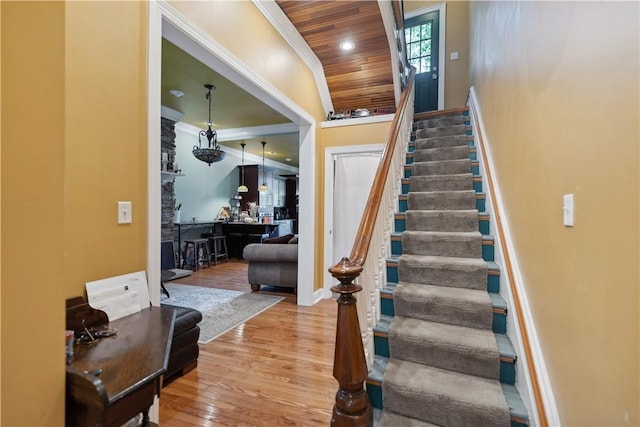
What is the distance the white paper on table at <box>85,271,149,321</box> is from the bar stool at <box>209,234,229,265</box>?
5.39 meters

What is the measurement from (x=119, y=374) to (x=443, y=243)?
228 cm

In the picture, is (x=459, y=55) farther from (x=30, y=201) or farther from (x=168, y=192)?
(x=30, y=201)

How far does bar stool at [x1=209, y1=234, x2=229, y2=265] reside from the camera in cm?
695

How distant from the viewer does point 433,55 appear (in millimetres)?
5422

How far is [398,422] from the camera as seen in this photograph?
1.61m

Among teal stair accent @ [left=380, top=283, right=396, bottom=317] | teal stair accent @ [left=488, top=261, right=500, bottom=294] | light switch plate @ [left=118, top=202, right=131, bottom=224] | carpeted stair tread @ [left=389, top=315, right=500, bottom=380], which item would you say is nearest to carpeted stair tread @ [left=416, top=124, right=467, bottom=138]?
teal stair accent @ [left=488, top=261, right=500, bottom=294]

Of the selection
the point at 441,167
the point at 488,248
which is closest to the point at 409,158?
the point at 441,167

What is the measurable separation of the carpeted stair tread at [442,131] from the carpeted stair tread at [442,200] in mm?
1377

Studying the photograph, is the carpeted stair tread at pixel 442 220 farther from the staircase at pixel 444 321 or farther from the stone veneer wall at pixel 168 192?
the stone veneer wall at pixel 168 192

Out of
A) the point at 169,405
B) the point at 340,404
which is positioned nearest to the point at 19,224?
the point at 340,404

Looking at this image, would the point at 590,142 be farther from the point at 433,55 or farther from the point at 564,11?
the point at 433,55

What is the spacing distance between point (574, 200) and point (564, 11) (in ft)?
2.61

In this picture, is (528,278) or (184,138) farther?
(184,138)

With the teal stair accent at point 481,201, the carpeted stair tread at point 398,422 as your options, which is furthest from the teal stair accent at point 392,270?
the teal stair accent at point 481,201
